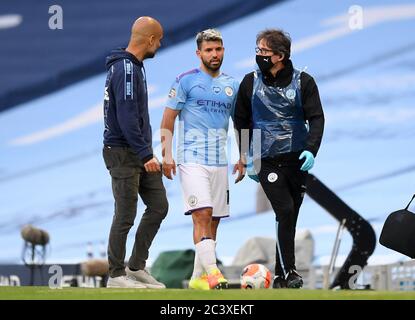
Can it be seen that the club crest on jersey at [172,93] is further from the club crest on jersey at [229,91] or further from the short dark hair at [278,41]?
the short dark hair at [278,41]

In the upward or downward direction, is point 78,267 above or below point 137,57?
below

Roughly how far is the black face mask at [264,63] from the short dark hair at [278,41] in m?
0.07

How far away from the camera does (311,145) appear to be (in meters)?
6.96

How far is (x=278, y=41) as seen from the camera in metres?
7.12

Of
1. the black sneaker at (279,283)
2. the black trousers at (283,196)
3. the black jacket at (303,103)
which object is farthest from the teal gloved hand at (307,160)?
the black sneaker at (279,283)

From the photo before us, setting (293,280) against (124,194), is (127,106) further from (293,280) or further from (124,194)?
(293,280)

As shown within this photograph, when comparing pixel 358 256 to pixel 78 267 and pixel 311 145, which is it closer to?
pixel 78 267

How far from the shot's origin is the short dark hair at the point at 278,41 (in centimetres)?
711

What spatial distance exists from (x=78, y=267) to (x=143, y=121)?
5.12 meters

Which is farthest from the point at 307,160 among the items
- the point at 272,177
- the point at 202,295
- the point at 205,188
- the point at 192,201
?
the point at 202,295

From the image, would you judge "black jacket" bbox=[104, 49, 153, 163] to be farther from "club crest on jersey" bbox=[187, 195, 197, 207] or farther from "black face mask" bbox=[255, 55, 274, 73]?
"black face mask" bbox=[255, 55, 274, 73]

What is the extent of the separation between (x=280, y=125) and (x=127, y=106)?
996mm

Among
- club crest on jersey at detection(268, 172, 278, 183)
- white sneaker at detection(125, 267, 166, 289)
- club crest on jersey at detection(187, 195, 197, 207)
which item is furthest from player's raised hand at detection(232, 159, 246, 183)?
white sneaker at detection(125, 267, 166, 289)
